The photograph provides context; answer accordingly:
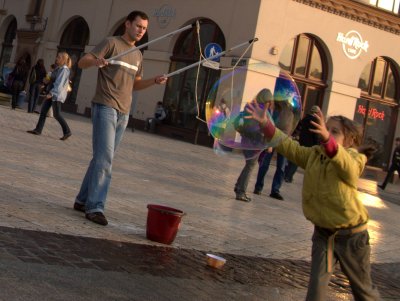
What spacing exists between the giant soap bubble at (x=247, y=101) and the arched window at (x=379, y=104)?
19.9 meters

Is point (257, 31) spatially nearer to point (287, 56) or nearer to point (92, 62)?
point (287, 56)

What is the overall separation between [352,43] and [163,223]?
65.5 ft

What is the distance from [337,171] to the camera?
3768 mm

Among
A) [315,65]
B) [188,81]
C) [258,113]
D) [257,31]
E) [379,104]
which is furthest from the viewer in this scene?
[379,104]

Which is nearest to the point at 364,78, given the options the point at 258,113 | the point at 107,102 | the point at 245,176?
the point at 245,176

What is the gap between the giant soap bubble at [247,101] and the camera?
501 centimetres

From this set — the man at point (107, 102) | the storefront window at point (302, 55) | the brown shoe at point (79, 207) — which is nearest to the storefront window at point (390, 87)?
the storefront window at point (302, 55)

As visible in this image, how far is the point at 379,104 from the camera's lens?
25.5 metres

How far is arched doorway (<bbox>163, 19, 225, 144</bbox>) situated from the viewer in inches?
912

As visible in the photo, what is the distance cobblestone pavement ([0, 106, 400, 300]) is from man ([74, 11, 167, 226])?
1.07 feet

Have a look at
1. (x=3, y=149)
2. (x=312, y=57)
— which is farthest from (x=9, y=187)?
(x=312, y=57)

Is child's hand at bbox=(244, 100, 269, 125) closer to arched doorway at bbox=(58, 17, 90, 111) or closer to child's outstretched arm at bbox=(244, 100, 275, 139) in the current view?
child's outstretched arm at bbox=(244, 100, 275, 139)

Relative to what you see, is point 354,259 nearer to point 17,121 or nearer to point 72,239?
point 72,239

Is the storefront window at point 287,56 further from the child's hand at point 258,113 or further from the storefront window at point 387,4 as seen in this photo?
the child's hand at point 258,113
